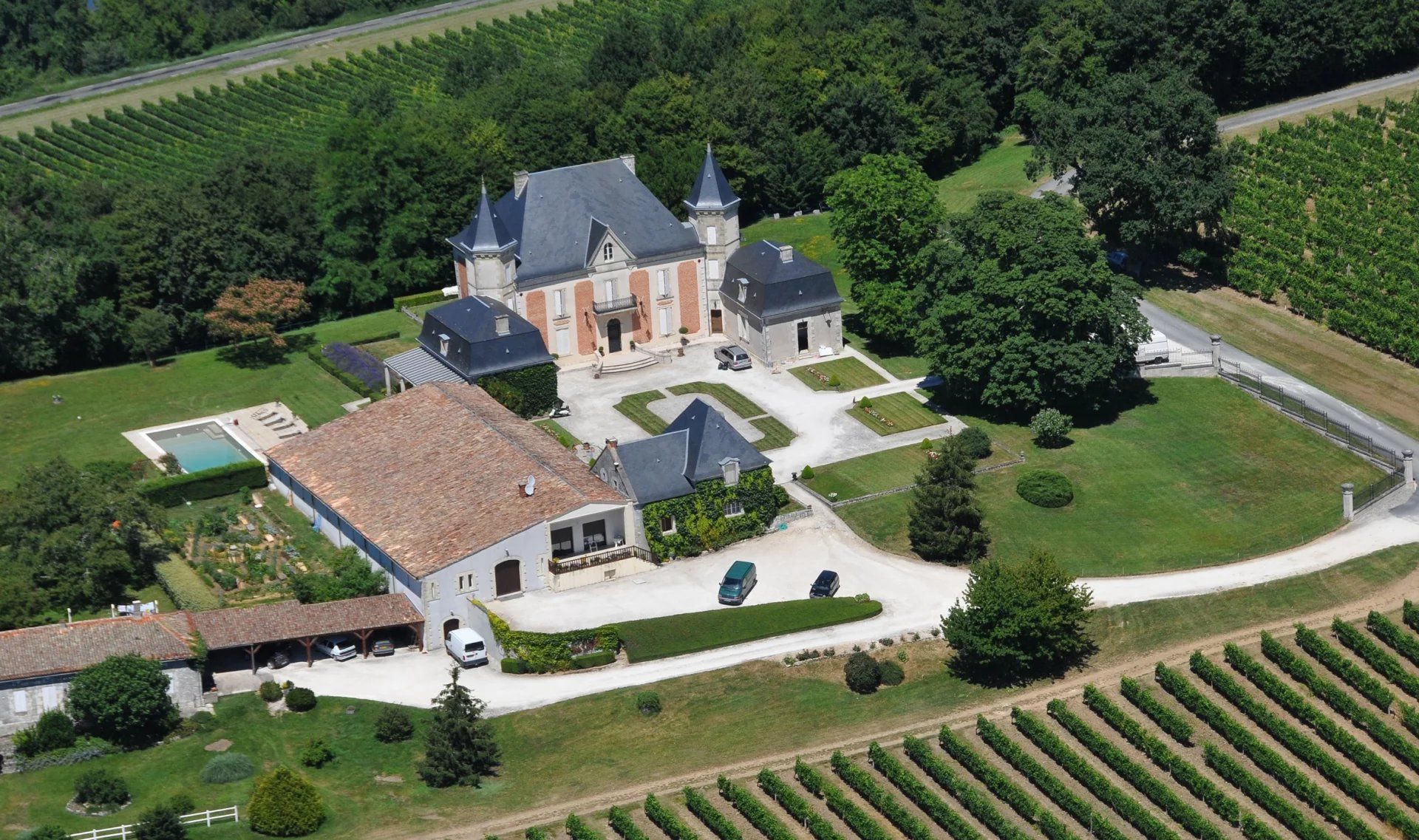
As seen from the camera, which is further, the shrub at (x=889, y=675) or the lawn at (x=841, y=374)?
the lawn at (x=841, y=374)

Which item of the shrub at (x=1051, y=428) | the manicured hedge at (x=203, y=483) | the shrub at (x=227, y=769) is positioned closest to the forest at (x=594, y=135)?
the shrub at (x=1051, y=428)

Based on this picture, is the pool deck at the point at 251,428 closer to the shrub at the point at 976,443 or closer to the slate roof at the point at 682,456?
the slate roof at the point at 682,456

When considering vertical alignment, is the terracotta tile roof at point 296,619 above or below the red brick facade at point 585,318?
below

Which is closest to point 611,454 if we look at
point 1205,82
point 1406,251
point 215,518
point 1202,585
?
point 215,518

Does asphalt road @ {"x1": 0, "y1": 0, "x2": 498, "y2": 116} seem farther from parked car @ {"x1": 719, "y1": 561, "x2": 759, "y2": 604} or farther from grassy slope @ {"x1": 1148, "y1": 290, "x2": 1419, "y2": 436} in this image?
parked car @ {"x1": 719, "y1": 561, "x2": 759, "y2": 604}

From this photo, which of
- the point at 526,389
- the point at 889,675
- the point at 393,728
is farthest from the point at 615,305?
the point at 393,728

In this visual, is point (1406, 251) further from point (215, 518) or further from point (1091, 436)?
point (215, 518)
